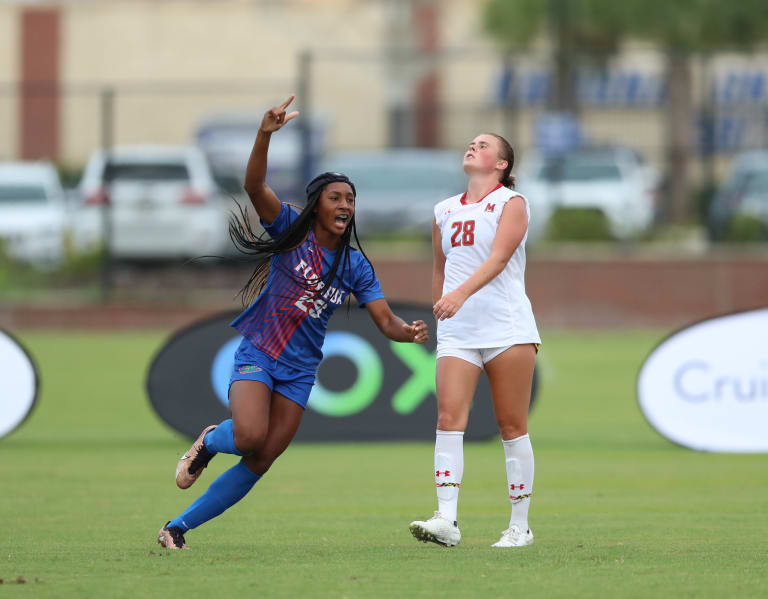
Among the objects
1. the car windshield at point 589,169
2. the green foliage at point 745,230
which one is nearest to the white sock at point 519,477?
the green foliage at point 745,230

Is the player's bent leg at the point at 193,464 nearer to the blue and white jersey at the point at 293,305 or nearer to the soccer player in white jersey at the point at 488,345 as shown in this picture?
the blue and white jersey at the point at 293,305

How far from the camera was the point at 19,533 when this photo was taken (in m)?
7.39

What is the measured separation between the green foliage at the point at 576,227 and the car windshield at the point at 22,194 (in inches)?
314

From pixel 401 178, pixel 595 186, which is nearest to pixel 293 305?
pixel 401 178

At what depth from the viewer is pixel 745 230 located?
2214 centimetres

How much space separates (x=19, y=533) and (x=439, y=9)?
37.2 m

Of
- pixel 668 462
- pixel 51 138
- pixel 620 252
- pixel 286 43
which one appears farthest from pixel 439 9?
pixel 668 462

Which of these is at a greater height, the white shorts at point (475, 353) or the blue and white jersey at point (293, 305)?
the blue and white jersey at point (293, 305)

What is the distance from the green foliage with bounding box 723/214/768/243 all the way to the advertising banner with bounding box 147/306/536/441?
473 inches

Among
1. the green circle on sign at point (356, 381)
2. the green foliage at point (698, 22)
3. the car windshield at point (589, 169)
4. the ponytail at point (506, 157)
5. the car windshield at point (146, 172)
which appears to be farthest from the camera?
the green foliage at point (698, 22)

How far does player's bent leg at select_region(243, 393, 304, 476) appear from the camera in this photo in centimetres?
672

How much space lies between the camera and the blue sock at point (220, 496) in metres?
6.76

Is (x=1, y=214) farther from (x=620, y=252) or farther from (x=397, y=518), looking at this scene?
(x=397, y=518)

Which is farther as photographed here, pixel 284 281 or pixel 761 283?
pixel 761 283
